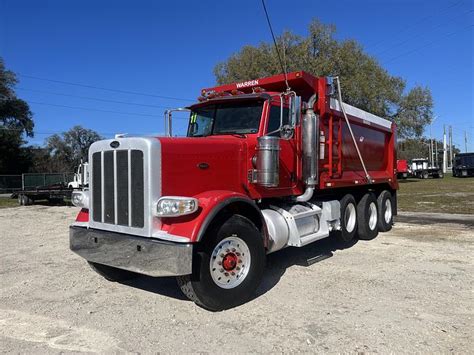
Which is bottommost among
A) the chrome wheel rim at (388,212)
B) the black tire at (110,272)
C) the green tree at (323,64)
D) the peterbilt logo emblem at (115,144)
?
the black tire at (110,272)

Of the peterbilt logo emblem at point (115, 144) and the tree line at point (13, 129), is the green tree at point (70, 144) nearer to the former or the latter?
the tree line at point (13, 129)

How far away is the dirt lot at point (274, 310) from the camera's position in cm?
412

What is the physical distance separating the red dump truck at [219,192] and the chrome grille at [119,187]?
12 millimetres

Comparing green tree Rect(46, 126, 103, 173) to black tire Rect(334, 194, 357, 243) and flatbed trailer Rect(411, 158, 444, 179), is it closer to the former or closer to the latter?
flatbed trailer Rect(411, 158, 444, 179)

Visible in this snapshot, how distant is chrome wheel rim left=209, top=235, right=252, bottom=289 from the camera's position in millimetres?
5023

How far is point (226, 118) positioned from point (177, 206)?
2444 mm

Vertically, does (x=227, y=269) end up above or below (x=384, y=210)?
below

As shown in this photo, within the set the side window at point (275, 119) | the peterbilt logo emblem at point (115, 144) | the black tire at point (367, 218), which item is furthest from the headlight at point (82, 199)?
the black tire at point (367, 218)

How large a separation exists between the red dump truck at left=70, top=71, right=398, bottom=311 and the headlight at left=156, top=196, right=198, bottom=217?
0.01 metres

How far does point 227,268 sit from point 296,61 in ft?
89.7

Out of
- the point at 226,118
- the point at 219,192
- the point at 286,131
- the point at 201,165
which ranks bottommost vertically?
the point at 219,192

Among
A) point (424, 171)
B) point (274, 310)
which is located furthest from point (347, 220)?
point (424, 171)

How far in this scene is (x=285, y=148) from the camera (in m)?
6.77

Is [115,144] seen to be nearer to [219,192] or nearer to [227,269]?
[219,192]
